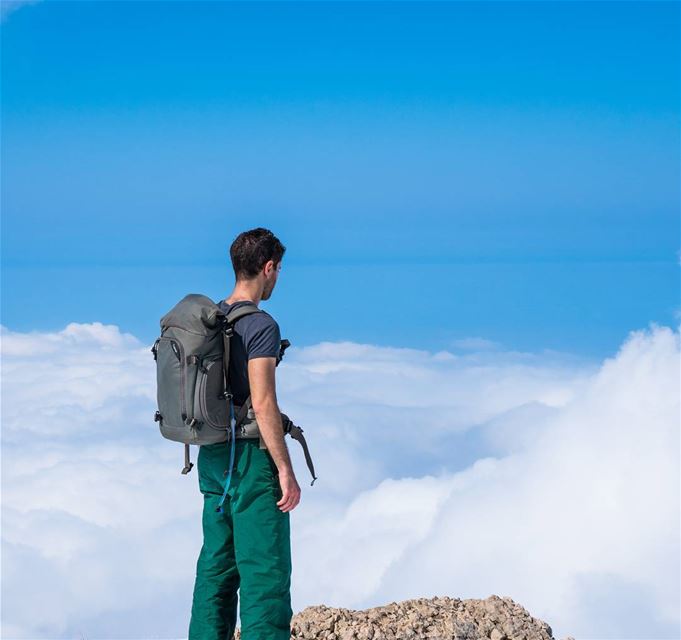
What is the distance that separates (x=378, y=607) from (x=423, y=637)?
0.58 m

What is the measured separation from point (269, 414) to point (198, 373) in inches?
20.6

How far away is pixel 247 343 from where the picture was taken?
19.9ft

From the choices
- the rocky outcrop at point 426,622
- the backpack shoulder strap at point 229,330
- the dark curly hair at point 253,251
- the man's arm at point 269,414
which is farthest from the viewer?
the rocky outcrop at point 426,622

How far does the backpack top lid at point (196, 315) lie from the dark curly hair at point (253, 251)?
343mm

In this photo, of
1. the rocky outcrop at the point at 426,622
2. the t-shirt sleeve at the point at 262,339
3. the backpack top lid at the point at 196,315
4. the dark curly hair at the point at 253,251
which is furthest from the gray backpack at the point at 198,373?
the rocky outcrop at the point at 426,622

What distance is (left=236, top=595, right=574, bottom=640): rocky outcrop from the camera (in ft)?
25.9

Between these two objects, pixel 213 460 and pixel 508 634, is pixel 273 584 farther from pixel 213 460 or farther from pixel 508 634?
pixel 508 634

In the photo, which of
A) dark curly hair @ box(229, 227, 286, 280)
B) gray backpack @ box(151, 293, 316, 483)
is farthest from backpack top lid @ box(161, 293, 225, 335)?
dark curly hair @ box(229, 227, 286, 280)

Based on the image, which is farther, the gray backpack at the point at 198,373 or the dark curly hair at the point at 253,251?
the dark curly hair at the point at 253,251

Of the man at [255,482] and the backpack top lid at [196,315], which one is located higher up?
the backpack top lid at [196,315]

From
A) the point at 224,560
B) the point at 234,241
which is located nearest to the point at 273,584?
the point at 224,560

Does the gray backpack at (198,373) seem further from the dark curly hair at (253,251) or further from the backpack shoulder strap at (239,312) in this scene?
the dark curly hair at (253,251)

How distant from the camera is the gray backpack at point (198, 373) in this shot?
6020 millimetres

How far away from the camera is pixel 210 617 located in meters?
6.57
